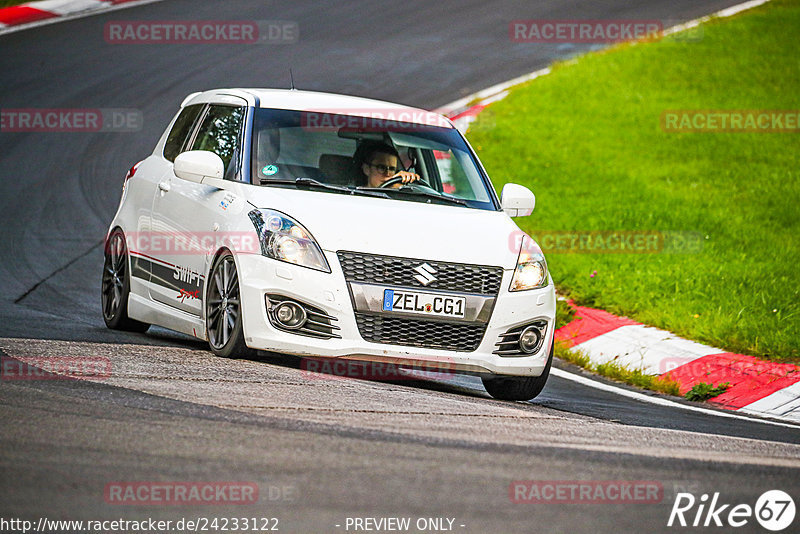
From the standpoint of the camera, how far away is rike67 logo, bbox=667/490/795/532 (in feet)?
14.3

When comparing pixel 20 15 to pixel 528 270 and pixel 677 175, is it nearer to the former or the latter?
pixel 677 175

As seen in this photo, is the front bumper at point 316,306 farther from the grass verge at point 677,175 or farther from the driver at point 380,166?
the grass verge at point 677,175

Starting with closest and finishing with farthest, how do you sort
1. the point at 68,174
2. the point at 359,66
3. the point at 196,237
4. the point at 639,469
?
the point at 639,469 → the point at 196,237 → the point at 68,174 → the point at 359,66

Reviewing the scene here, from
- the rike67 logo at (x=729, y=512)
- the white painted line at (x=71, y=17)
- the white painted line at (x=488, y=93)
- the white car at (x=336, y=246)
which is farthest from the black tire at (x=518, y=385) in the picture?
the white painted line at (x=71, y=17)

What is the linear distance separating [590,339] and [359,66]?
12533 millimetres

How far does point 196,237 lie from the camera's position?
7973 millimetres

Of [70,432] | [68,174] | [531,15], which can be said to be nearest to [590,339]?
[70,432]

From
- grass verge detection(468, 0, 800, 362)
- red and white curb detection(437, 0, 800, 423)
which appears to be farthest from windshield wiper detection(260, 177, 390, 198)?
grass verge detection(468, 0, 800, 362)

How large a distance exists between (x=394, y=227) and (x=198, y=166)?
136 cm

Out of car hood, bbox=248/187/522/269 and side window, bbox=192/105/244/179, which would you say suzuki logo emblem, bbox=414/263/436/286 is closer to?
car hood, bbox=248/187/522/269

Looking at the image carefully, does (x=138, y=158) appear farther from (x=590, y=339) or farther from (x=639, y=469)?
(x=639, y=469)

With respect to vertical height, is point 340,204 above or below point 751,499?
above

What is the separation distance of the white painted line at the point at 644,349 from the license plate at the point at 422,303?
2770mm

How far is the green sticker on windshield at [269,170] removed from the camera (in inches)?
311
